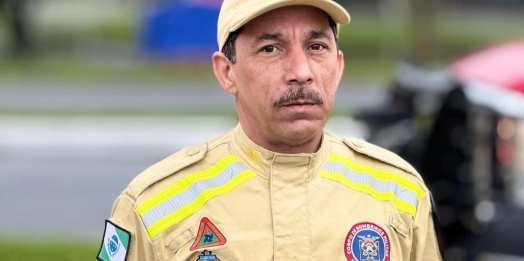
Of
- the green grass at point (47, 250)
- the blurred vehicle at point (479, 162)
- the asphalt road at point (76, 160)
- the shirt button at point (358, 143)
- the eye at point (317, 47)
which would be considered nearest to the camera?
the eye at point (317, 47)

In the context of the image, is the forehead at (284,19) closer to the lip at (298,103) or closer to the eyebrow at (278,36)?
the eyebrow at (278,36)

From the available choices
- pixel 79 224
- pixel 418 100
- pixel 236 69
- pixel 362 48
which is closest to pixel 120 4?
pixel 362 48

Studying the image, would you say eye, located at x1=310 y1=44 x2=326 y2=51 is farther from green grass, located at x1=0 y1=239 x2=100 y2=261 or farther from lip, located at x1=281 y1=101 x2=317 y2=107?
green grass, located at x1=0 y1=239 x2=100 y2=261

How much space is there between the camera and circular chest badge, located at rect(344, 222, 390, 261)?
9.08 feet

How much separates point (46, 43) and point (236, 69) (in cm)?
1891

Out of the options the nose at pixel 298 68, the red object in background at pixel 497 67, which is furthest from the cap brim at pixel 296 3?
the red object in background at pixel 497 67

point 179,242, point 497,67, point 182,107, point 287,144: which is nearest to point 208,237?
point 179,242

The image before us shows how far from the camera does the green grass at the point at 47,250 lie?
7.04 m

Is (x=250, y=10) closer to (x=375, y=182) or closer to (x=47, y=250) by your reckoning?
(x=375, y=182)

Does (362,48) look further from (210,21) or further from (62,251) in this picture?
(62,251)

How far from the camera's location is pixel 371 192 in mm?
2875

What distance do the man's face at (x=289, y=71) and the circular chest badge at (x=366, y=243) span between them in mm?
274

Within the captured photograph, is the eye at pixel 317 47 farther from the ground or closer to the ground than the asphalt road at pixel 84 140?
closer to the ground

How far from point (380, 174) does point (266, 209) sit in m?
0.38
